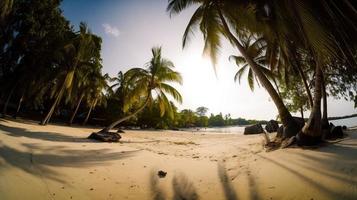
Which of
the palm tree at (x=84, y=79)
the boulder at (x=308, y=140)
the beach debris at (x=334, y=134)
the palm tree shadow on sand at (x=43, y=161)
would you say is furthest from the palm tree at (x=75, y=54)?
the beach debris at (x=334, y=134)

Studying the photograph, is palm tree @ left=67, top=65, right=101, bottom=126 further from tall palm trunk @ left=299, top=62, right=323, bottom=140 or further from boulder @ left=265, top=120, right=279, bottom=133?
tall palm trunk @ left=299, top=62, right=323, bottom=140

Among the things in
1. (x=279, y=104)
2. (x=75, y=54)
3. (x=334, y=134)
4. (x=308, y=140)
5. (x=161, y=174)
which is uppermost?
(x=75, y=54)

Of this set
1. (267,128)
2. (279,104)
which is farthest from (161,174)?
(267,128)

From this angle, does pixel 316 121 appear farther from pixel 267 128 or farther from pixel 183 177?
pixel 267 128

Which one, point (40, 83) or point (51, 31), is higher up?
point (51, 31)

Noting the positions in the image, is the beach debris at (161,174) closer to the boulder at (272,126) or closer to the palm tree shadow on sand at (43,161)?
the palm tree shadow on sand at (43,161)

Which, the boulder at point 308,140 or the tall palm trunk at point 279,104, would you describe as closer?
the boulder at point 308,140

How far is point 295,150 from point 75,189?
19.4ft

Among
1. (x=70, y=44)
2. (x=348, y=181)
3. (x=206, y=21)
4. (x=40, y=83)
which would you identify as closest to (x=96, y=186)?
(x=348, y=181)

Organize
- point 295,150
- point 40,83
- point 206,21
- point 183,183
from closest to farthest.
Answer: point 183,183, point 295,150, point 206,21, point 40,83

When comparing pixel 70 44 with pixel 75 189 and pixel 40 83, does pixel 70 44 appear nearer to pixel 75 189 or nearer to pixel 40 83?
pixel 40 83

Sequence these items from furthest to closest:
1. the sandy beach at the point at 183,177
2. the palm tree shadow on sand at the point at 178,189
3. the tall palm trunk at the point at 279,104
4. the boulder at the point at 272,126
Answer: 1. the boulder at the point at 272,126
2. the tall palm trunk at the point at 279,104
3. the palm tree shadow on sand at the point at 178,189
4. the sandy beach at the point at 183,177

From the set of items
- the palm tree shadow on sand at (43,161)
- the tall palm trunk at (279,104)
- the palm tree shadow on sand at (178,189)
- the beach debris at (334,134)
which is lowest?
the palm tree shadow on sand at (178,189)

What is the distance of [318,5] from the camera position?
4.94 m
